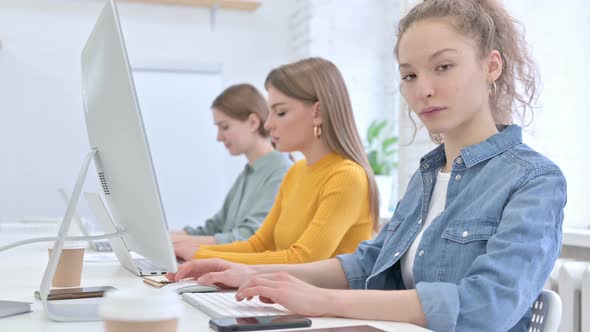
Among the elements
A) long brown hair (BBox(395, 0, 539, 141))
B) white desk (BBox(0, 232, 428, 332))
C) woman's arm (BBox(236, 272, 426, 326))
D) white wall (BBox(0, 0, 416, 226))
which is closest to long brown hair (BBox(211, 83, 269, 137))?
white desk (BBox(0, 232, 428, 332))

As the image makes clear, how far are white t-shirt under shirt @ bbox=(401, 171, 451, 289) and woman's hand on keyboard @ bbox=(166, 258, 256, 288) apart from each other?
293 mm

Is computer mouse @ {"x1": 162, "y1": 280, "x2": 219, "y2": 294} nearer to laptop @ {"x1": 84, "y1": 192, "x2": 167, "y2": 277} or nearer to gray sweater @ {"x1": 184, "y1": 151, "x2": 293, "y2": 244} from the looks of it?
laptop @ {"x1": 84, "y1": 192, "x2": 167, "y2": 277}

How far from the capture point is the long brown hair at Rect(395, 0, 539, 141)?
4.04ft

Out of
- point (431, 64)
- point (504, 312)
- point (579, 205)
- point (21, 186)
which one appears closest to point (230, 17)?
point (21, 186)

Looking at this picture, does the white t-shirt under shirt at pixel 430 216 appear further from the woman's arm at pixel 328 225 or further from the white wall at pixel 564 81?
the white wall at pixel 564 81

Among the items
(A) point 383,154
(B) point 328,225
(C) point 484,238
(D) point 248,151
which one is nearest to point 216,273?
(C) point 484,238

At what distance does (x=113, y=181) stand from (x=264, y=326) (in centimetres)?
A: 42

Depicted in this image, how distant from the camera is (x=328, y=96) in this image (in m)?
2.05

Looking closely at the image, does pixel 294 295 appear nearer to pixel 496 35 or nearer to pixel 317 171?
pixel 496 35

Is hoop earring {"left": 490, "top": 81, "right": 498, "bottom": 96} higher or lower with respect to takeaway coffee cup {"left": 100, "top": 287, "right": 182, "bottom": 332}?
higher

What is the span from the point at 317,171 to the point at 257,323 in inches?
45.2

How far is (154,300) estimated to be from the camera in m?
0.64

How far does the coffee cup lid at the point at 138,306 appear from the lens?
2.06ft

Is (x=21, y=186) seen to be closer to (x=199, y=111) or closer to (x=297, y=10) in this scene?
(x=199, y=111)
